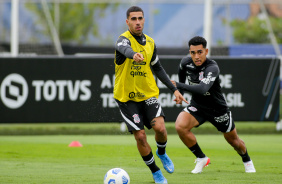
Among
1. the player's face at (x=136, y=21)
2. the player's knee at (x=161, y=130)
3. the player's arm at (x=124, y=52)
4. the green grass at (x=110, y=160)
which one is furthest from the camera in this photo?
the green grass at (x=110, y=160)

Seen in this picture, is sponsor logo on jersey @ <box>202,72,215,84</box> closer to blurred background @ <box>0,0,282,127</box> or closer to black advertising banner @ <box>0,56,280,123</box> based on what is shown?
black advertising banner @ <box>0,56,280,123</box>

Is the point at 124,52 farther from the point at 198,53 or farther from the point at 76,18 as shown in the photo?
the point at 76,18

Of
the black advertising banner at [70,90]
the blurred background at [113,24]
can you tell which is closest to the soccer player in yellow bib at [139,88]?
the black advertising banner at [70,90]

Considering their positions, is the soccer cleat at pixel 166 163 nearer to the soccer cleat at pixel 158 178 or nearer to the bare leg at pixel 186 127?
the bare leg at pixel 186 127

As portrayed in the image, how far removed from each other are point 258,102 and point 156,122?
9.70m

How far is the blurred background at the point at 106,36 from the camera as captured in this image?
17812mm

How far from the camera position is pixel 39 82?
17734 mm

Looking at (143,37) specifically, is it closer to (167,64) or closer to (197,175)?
(197,175)

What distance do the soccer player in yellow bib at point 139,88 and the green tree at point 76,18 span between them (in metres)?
28.2

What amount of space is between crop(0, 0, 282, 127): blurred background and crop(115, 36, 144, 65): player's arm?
28.2ft

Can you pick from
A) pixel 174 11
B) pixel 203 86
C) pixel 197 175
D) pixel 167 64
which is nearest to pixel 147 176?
pixel 197 175

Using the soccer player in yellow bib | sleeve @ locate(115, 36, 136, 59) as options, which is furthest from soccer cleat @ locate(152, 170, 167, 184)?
sleeve @ locate(115, 36, 136, 59)

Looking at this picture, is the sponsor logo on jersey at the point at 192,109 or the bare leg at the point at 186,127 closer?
the bare leg at the point at 186,127

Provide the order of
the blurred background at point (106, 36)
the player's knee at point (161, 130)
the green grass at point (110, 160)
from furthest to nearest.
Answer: the blurred background at point (106, 36) → the green grass at point (110, 160) → the player's knee at point (161, 130)
